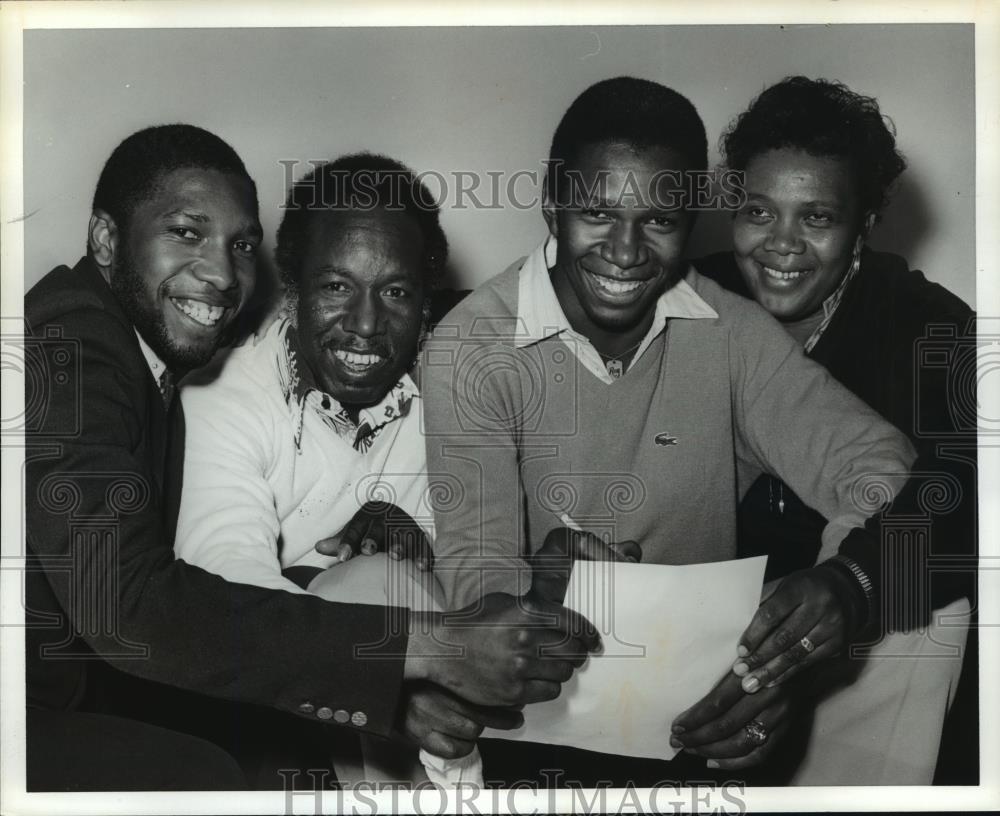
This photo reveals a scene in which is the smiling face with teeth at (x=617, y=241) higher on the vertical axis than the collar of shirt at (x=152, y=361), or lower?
higher

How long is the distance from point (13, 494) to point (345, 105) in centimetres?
85

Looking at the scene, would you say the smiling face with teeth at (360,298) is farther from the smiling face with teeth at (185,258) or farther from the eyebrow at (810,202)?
the eyebrow at (810,202)

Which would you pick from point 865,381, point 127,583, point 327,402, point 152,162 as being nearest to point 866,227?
point 865,381

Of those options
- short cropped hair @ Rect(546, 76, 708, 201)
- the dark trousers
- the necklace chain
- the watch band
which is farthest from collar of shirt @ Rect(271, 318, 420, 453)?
the watch band

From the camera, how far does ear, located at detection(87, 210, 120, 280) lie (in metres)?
1.67

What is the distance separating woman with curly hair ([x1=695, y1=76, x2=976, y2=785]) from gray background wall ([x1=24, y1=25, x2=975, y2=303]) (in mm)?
58

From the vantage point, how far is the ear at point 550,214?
5.54ft

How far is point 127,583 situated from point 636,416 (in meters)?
0.88

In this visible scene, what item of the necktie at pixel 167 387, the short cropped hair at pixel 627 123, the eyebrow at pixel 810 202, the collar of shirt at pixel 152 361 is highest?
the short cropped hair at pixel 627 123

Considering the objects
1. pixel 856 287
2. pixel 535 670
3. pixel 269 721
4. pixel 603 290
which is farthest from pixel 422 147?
pixel 269 721

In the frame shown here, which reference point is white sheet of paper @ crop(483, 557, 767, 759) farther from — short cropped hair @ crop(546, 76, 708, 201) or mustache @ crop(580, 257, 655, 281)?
short cropped hair @ crop(546, 76, 708, 201)

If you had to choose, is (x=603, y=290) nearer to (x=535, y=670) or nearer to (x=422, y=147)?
(x=422, y=147)

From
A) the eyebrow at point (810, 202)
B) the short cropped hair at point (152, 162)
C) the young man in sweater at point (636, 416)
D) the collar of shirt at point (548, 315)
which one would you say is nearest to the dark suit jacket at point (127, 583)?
the short cropped hair at point (152, 162)

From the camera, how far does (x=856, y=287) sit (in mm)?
1725
